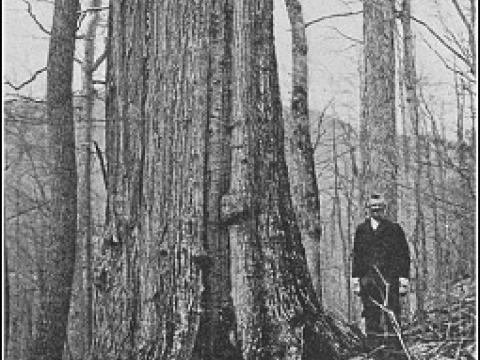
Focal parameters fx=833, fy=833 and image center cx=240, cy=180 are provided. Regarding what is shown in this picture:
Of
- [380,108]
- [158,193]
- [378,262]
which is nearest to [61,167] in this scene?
[380,108]

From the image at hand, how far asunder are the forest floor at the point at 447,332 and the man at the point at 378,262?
87cm

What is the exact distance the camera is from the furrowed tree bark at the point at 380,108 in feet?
37.9

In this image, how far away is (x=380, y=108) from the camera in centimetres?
1170

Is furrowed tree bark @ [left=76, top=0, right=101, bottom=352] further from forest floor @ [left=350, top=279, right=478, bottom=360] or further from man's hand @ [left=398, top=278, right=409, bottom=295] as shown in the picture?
forest floor @ [left=350, top=279, right=478, bottom=360]

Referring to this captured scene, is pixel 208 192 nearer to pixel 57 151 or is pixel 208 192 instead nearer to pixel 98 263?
pixel 98 263

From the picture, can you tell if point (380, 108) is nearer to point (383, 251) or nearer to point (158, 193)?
point (383, 251)

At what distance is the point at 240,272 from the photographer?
5.77 m

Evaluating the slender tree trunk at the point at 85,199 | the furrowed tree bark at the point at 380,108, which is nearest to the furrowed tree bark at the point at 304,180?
the furrowed tree bark at the point at 380,108

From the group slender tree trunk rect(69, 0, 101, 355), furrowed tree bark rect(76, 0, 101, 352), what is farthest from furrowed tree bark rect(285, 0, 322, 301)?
furrowed tree bark rect(76, 0, 101, 352)

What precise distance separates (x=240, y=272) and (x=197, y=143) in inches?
37.8

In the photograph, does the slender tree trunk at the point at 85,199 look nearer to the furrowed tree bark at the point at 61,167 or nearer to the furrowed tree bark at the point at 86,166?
the furrowed tree bark at the point at 86,166

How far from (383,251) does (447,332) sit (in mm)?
2683

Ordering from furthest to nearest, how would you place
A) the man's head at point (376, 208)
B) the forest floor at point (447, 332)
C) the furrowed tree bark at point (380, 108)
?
the furrowed tree bark at point (380, 108), the man's head at point (376, 208), the forest floor at point (447, 332)

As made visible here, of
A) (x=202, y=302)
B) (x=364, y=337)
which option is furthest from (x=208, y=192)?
(x=364, y=337)
